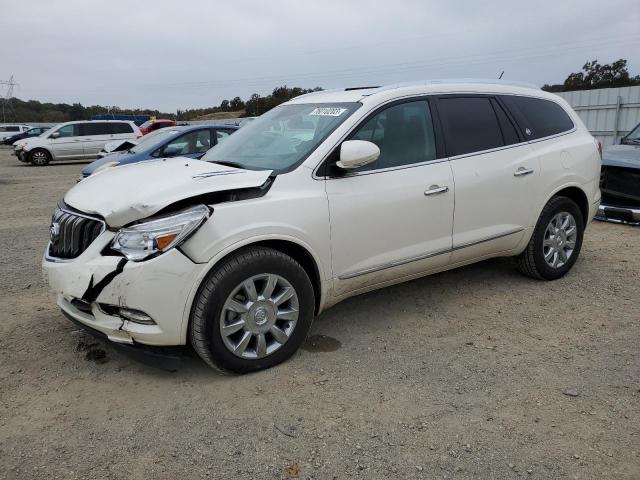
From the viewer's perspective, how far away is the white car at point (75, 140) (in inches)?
861

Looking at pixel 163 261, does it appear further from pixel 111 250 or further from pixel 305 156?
pixel 305 156

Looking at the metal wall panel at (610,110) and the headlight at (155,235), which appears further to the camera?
the metal wall panel at (610,110)

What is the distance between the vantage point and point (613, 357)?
3.71 metres

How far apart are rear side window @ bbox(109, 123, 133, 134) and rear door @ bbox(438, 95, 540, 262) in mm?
19852

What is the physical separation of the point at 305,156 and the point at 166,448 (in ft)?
6.54

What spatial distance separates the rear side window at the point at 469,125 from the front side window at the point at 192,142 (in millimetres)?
7276

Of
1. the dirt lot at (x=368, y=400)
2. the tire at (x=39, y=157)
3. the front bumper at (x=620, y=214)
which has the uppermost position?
the tire at (x=39, y=157)

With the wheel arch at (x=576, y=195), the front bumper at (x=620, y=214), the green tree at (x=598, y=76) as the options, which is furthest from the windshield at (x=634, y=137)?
the green tree at (x=598, y=76)

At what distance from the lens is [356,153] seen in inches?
143

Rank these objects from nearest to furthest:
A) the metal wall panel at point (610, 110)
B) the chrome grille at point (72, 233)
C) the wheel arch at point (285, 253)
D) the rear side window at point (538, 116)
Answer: the wheel arch at point (285, 253), the chrome grille at point (72, 233), the rear side window at point (538, 116), the metal wall panel at point (610, 110)

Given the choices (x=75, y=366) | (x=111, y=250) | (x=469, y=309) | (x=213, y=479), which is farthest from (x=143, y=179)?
(x=469, y=309)

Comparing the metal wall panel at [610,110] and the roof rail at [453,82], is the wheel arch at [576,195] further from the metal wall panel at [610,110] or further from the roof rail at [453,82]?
the metal wall panel at [610,110]

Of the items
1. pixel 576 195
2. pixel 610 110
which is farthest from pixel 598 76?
pixel 576 195

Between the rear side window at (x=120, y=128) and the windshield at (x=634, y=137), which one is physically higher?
the rear side window at (x=120, y=128)
